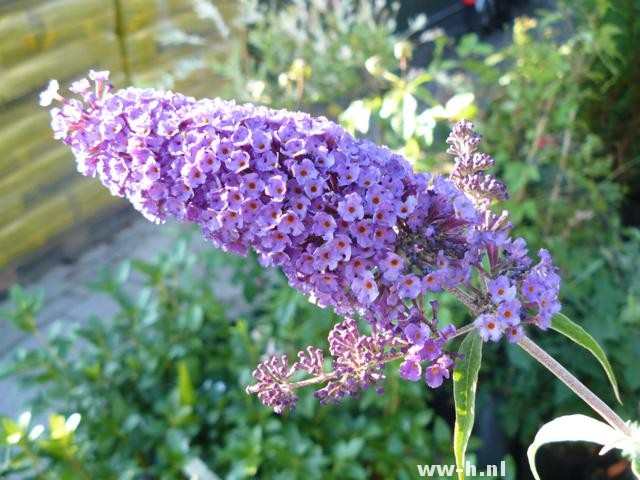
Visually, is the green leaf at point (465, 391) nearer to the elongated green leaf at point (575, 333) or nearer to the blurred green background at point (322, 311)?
the elongated green leaf at point (575, 333)

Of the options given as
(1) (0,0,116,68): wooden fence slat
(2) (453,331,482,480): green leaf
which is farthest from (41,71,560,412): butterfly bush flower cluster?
(1) (0,0,116,68): wooden fence slat

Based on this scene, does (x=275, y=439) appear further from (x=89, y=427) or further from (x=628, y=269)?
(x=628, y=269)

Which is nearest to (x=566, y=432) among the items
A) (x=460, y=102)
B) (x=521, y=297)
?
(x=521, y=297)

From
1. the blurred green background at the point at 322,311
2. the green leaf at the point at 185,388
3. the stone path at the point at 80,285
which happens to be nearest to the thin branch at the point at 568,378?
the blurred green background at the point at 322,311

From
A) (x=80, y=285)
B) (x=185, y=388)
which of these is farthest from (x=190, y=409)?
(x=80, y=285)

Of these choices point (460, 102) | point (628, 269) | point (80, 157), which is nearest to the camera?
point (80, 157)

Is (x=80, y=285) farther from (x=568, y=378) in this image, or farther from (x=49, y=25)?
(x=568, y=378)

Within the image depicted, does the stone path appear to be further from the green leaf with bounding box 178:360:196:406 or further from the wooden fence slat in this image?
the green leaf with bounding box 178:360:196:406
